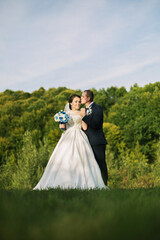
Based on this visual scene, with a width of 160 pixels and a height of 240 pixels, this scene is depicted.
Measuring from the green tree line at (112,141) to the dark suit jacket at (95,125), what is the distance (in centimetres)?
1335

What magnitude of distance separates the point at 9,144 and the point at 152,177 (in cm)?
2000

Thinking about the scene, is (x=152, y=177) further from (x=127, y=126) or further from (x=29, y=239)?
(x=29, y=239)

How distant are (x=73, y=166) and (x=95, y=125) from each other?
4.38ft

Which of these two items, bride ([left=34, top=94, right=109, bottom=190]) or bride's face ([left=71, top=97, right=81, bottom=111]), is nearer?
bride ([left=34, top=94, right=109, bottom=190])

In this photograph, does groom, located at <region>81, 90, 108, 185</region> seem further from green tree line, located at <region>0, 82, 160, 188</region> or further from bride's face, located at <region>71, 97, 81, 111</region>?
green tree line, located at <region>0, 82, 160, 188</region>

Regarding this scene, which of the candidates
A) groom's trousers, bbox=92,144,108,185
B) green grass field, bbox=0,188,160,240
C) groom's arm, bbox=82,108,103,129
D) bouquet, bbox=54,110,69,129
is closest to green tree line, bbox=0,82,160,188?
groom's trousers, bbox=92,144,108,185

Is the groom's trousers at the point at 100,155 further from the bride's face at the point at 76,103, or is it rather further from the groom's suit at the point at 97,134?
the bride's face at the point at 76,103

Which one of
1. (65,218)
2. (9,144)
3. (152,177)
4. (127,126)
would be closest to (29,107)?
(9,144)

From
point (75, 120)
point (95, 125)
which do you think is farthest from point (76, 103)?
point (95, 125)

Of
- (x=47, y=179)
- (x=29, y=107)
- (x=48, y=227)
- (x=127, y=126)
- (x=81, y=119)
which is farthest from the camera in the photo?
(x=29, y=107)

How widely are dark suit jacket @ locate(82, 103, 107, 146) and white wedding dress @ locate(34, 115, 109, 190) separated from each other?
0.26m

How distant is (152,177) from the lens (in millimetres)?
23156

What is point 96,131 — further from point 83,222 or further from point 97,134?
point 83,222

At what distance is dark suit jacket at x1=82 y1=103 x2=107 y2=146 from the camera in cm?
760
